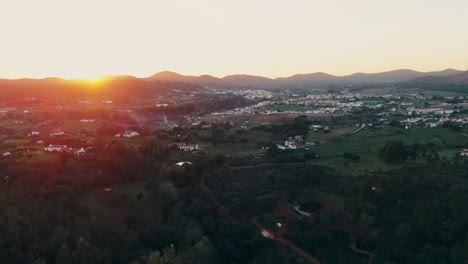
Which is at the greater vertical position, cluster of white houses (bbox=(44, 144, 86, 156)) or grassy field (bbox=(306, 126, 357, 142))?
cluster of white houses (bbox=(44, 144, 86, 156))

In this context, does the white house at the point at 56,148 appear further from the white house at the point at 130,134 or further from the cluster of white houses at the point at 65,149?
the white house at the point at 130,134

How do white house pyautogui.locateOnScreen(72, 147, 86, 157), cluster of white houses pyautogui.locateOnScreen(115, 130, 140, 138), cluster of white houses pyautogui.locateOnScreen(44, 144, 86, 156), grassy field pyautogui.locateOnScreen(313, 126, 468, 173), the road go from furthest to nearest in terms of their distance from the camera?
cluster of white houses pyautogui.locateOnScreen(115, 130, 140, 138) → cluster of white houses pyautogui.locateOnScreen(44, 144, 86, 156) → white house pyautogui.locateOnScreen(72, 147, 86, 157) → grassy field pyautogui.locateOnScreen(313, 126, 468, 173) → the road

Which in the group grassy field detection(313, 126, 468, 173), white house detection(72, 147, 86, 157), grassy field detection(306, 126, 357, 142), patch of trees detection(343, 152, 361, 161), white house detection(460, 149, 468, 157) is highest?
white house detection(72, 147, 86, 157)

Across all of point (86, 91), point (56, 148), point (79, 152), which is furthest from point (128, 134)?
point (86, 91)

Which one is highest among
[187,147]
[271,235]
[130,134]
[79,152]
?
[79,152]

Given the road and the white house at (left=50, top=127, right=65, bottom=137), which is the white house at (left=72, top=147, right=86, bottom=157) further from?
the road

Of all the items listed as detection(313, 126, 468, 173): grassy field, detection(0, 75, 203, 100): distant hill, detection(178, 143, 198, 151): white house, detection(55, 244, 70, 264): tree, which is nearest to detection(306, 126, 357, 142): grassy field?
detection(313, 126, 468, 173): grassy field

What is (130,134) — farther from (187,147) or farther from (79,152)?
(79,152)

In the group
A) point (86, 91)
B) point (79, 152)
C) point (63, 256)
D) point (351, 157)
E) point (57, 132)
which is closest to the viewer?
point (63, 256)
